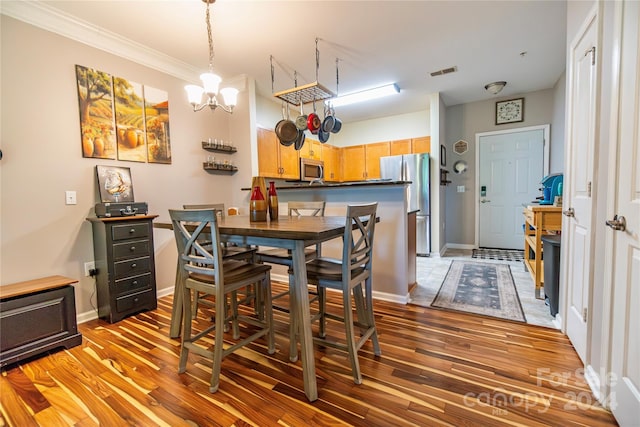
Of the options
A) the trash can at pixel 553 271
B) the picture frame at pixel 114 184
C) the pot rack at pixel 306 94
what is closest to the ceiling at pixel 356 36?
the pot rack at pixel 306 94

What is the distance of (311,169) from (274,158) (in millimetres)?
974

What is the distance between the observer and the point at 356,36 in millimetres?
2740

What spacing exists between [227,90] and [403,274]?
2242 millimetres

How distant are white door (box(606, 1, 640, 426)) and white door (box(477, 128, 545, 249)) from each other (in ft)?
13.0

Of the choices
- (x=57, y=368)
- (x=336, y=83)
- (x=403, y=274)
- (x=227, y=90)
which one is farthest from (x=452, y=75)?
(x=57, y=368)

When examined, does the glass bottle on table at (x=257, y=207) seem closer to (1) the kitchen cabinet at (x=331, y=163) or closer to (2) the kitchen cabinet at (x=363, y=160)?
(1) the kitchen cabinet at (x=331, y=163)

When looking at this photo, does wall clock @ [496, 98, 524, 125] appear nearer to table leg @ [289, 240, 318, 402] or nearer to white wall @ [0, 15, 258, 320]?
table leg @ [289, 240, 318, 402]

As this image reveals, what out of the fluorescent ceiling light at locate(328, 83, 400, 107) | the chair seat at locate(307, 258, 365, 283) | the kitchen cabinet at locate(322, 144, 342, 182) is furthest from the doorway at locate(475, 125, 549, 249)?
the chair seat at locate(307, 258, 365, 283)

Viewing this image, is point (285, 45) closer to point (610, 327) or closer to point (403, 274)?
point (403, 274)

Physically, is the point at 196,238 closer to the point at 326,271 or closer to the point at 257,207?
the point at 257,207

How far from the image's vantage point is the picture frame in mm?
2561

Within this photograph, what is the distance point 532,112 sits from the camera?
14.8ft

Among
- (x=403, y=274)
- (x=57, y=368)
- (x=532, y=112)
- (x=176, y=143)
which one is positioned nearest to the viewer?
(x=57, y=368)

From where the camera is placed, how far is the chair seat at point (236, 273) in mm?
1646
